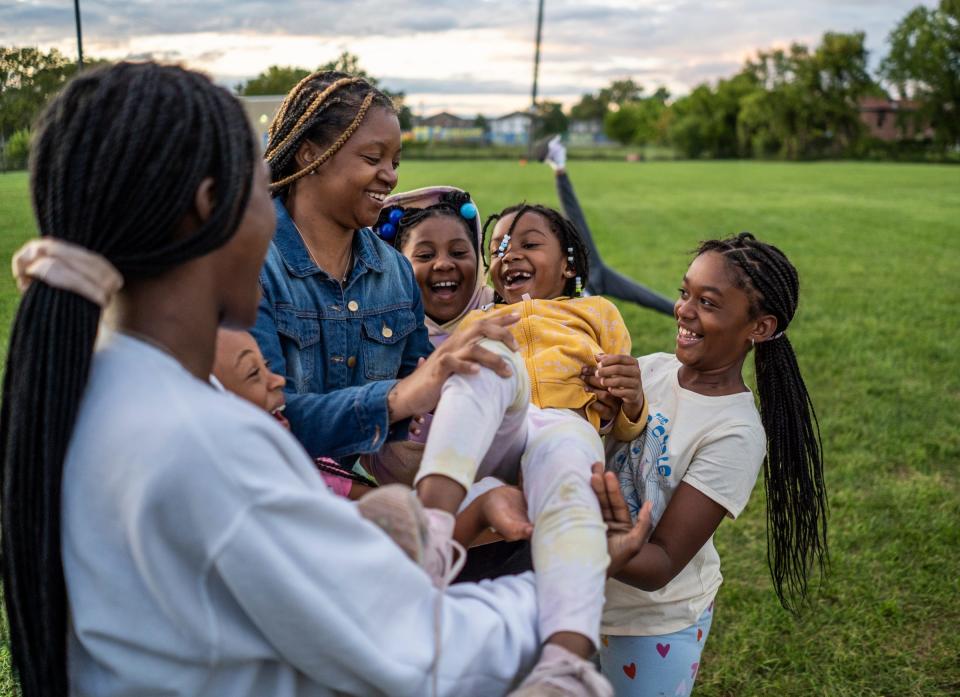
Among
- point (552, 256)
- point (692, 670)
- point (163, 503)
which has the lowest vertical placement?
point (692, 670)

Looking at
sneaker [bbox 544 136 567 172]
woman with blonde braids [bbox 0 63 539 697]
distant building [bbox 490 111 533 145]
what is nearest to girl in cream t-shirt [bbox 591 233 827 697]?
woman with blonde braids [bbox 0 63 539 697]

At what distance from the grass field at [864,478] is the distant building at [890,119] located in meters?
67.5

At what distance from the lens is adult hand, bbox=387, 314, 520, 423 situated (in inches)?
79.5

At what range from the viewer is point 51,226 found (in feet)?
4.57

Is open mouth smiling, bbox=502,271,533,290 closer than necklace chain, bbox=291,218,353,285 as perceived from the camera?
No

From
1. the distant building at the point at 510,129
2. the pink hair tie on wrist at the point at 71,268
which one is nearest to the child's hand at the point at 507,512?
the pink hair tie on wrist at the point at 71,268

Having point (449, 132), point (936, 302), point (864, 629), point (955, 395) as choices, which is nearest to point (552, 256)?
point (864, 629)

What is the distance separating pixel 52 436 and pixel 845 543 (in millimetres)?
4566

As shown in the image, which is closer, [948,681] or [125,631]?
[125,631]

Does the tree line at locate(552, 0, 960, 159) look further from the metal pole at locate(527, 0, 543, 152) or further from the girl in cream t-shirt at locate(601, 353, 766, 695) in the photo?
the girl in cream t-shirt at locate(601, 353, 766, 695)

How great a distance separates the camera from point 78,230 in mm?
1371

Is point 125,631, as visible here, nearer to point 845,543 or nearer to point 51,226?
point 51,226

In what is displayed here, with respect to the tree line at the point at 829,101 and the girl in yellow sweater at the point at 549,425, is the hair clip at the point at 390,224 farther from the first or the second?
the tree line at the point at 829,101

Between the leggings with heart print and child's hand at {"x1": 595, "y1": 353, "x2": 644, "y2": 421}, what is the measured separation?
671 mm
